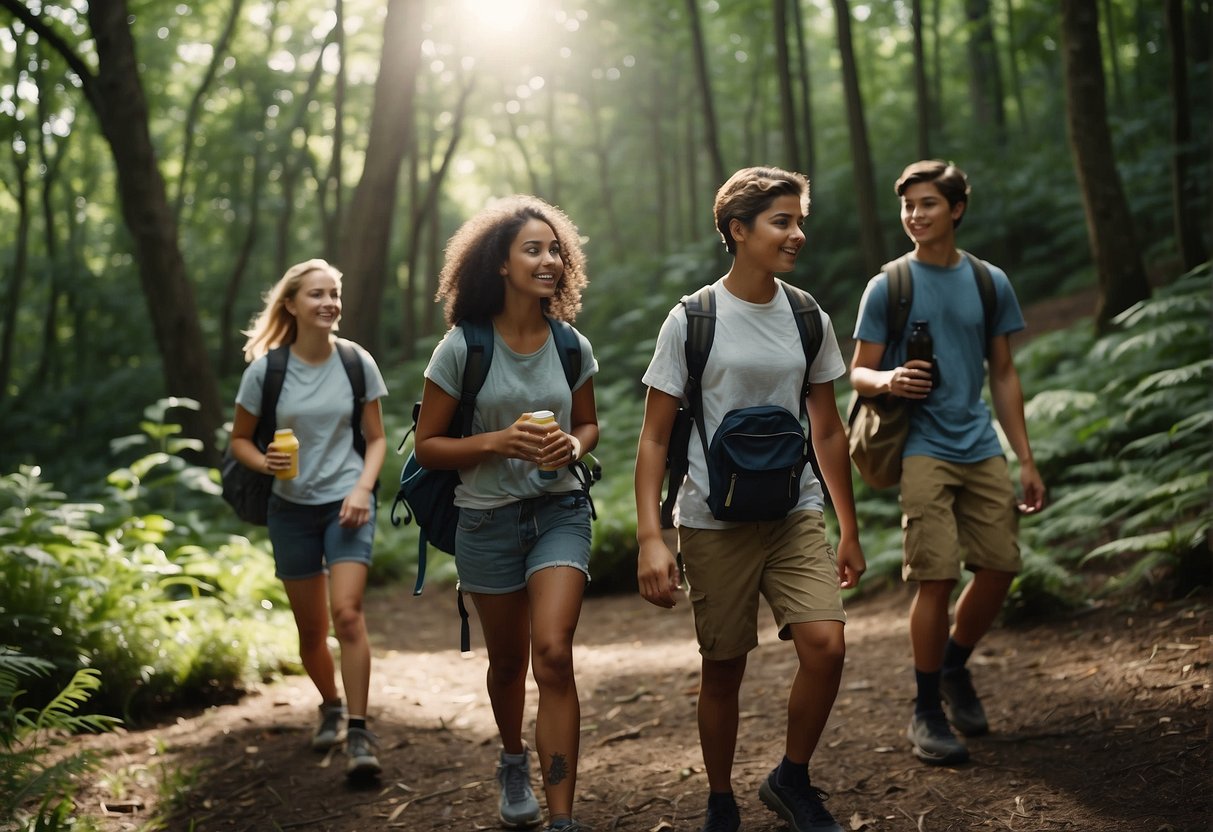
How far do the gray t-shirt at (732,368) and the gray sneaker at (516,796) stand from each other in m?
1.41

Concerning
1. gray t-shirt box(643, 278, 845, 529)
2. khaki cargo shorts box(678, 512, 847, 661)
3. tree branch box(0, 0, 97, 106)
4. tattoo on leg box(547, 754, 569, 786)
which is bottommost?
tattoo on leg box(547, 754, 569, 786)

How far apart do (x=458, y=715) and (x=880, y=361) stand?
339 cm

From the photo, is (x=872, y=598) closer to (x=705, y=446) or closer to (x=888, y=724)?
(x=888, y=724)

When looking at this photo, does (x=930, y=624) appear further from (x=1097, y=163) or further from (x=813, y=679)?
(x=1097, y=163)

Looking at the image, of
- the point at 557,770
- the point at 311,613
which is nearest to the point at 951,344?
the point at 557,770

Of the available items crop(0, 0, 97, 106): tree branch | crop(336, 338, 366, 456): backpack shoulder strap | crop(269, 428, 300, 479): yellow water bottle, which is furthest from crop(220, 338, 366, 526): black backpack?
crop(0, 0, 97, 106): tree branch

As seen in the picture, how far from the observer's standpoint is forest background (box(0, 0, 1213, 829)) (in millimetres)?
6957

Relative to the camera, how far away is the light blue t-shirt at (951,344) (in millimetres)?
4883

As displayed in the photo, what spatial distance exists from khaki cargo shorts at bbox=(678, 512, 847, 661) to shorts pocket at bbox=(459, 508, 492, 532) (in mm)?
775

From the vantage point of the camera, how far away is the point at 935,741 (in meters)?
4.79

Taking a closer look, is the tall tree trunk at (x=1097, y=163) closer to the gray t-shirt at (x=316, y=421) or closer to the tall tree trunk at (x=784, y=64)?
the gray t-shirt at (x=316, y=421)

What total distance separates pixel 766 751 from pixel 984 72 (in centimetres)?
2648

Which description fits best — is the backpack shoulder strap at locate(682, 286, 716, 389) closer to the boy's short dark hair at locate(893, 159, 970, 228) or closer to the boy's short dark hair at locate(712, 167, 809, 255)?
the boy's short dark hair at locate(712, 167, 809, 255)

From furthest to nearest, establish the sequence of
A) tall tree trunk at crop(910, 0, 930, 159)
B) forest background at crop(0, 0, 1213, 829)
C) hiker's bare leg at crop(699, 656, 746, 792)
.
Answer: tall tree trunk at crop(910, 0, 930, 159)
forest background at crop(0, 0, 1213, 829)
hiker's bare leg at crop(699, 656, 746, 792)
